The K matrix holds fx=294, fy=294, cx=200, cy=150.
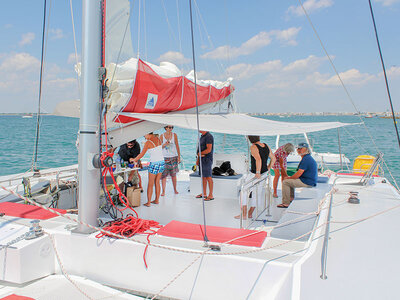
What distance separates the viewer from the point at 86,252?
230cm

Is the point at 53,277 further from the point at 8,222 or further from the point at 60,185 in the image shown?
the point at 60,185

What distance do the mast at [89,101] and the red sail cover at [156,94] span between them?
519 mm

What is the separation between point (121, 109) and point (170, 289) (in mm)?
1632

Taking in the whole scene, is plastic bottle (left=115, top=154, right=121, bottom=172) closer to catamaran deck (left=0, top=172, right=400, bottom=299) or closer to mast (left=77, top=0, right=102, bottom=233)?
mast (left=77, top=0, right=102, bottom=233)

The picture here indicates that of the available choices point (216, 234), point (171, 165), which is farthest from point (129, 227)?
point (171, 165)

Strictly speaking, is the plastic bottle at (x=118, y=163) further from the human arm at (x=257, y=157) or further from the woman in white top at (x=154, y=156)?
the human arm at (x=257, y=157)

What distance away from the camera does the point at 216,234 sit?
7.53ft

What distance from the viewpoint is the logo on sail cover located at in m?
2.98

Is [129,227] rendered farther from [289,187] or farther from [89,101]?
[289,187]

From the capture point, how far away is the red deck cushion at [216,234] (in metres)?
2.16

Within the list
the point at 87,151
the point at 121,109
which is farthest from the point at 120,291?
the point at 121,109

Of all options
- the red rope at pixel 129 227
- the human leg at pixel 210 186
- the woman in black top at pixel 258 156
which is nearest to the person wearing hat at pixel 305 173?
the woman in black top at pixel 258 156

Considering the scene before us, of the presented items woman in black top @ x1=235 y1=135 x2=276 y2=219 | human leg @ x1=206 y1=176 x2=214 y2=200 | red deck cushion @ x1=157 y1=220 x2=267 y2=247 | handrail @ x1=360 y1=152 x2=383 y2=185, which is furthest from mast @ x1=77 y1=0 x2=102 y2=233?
handrail @ x1=360 y1=152 x2=383 y2=185

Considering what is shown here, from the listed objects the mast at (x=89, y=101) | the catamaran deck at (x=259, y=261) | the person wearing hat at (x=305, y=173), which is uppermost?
the mast at (x=89, y=101)
